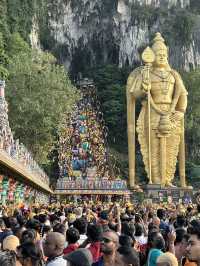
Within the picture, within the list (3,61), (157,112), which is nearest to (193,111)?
(157,112)

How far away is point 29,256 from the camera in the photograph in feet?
17.5

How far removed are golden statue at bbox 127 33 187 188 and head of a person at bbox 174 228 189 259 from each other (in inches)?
1093

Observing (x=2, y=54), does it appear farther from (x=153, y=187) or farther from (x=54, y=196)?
(x=153, y=187)

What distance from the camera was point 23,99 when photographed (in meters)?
35.8

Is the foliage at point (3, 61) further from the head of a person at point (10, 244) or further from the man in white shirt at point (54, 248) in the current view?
the man in white shirt at point (54, 248)

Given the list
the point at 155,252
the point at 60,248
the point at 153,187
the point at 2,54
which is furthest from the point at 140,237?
the point at 2,54

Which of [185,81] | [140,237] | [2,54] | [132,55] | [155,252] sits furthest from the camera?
[132,55]

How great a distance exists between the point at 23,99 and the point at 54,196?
20.0 feet

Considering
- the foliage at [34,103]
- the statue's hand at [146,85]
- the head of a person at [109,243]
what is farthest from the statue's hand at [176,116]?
the head of a person at [109,243]

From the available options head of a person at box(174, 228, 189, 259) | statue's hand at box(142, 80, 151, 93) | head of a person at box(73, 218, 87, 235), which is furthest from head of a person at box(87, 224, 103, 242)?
statue's hand at box(142, 80, 151, 93)

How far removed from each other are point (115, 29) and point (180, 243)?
5028cm

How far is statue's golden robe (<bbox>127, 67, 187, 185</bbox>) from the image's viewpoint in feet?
116

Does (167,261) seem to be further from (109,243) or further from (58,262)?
(58,262)

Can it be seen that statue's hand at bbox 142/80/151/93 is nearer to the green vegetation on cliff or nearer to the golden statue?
the golden statue
